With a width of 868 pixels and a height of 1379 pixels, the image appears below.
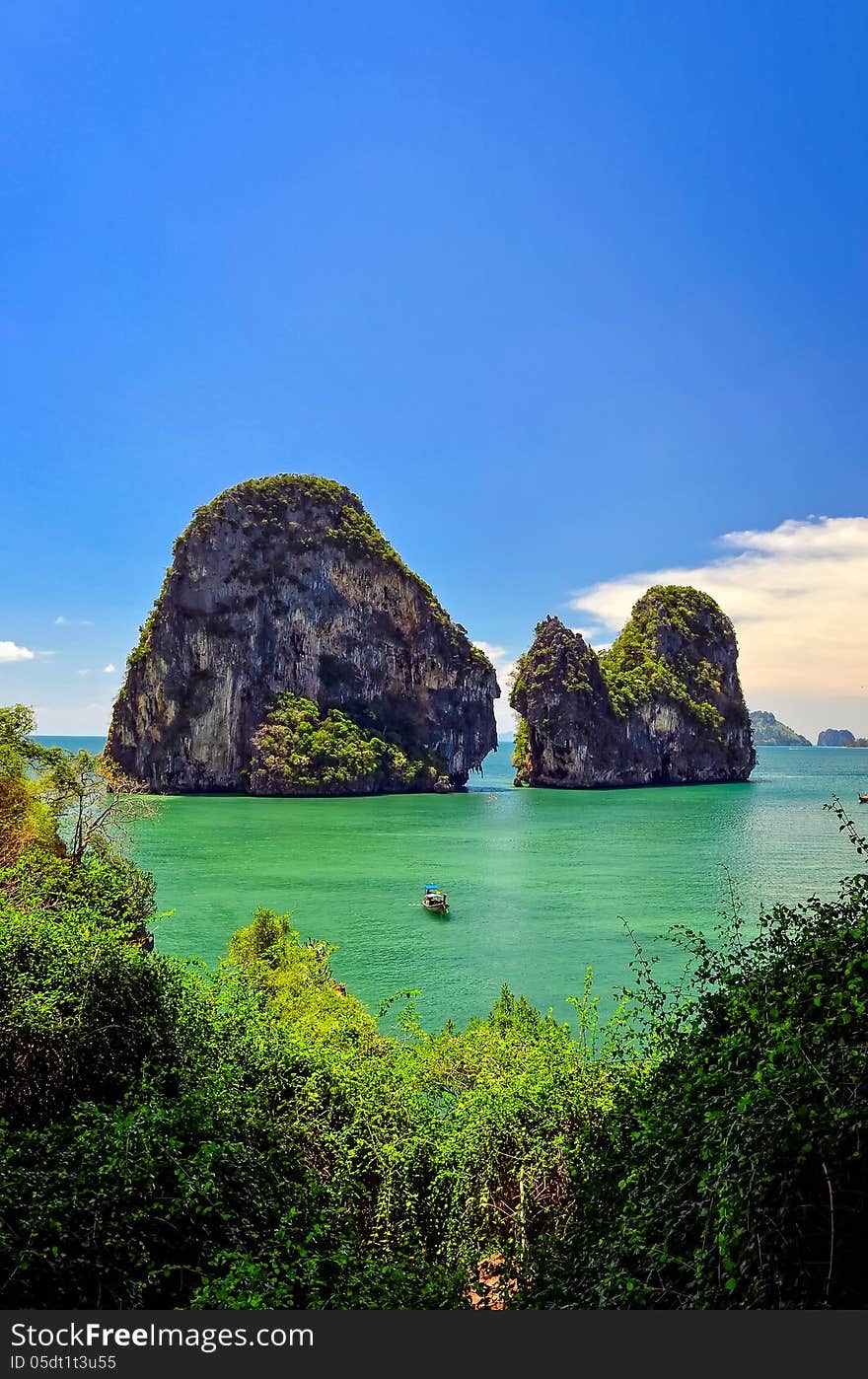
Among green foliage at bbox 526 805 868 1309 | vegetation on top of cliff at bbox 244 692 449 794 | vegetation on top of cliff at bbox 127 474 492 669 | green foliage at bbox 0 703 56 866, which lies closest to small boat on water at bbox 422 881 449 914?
green foliage at bbox 0 703 56 866

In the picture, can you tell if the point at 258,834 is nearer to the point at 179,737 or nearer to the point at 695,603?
the point at 179,737

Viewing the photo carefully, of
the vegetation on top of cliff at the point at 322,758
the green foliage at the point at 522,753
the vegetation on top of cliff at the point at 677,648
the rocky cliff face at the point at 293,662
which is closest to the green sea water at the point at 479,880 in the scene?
the vegetation on top of cliff at the point at 322,758

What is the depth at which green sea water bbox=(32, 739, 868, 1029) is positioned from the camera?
1939cm

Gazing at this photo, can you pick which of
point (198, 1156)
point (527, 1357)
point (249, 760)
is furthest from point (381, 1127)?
point (249, 760)

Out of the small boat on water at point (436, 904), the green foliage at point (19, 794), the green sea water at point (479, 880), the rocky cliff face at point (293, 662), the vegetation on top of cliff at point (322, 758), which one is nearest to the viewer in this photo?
the green foliage at point (19, 794)

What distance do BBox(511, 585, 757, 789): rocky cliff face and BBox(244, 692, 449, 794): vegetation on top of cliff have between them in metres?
14.8

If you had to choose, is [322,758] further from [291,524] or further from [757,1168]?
[757,1168]

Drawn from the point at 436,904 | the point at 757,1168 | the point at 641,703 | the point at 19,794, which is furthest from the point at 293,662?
the point at 757,1168

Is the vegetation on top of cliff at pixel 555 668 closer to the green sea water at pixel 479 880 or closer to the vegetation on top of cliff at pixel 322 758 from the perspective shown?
the vegetation on top of cliff at pixel 322 758

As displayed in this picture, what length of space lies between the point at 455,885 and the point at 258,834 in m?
17.6

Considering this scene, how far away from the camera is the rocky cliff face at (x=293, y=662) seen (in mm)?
Answer: 75875

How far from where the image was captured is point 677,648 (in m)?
101

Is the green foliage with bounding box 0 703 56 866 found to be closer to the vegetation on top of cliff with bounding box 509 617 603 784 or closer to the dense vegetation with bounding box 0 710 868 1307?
the dense vegetation with bounding box 0 710 868 1307

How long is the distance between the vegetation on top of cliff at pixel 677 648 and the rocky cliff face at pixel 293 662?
21971 mm
